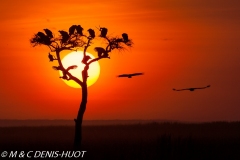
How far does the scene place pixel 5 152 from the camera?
100 feet

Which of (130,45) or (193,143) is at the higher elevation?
(130,45)

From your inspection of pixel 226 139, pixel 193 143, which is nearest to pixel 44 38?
pixel 193 143

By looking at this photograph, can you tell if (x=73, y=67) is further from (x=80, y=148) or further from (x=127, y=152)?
(x=127, y=152)

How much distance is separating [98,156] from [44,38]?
6970mm

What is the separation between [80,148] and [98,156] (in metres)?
4.09

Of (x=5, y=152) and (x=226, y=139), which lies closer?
(x=5, y=152)

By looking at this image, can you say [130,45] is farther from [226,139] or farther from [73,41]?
[226,139]

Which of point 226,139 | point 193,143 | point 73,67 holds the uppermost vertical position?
point 73,67

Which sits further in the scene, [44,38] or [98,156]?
[44,38]

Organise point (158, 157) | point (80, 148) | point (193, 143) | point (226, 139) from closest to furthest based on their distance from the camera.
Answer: point (158, 157)
point (193, 143)
point (80, 148)
point (226, 139)

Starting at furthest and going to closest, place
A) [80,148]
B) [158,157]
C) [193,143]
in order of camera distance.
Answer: [80,148] → [193,143] → [158,157]

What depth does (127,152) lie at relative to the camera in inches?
1217

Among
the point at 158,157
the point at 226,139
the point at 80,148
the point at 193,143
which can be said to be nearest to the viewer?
the point at 158,157

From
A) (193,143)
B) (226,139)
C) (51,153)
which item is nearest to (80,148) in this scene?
(51,153)
